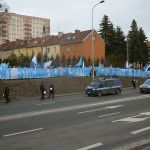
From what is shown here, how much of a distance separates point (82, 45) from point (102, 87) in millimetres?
60399

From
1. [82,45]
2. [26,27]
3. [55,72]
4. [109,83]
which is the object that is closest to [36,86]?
[55,72]

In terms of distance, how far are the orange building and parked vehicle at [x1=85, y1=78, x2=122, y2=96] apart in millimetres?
56423

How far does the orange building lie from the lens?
9912 centimetres

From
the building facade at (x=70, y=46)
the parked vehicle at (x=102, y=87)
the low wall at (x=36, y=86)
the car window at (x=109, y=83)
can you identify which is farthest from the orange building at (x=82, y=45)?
the car window at (x=109, y=83)

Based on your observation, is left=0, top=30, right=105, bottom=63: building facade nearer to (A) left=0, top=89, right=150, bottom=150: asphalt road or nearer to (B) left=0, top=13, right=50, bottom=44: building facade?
(B) left=0, top=13, right=50, bottom=44: building facade

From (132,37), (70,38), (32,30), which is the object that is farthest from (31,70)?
(32,30)

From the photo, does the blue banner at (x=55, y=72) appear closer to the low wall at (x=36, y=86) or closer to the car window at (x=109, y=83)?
the low wall at (x=36, y=86)

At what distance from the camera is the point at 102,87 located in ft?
128

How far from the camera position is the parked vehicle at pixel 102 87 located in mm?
38625

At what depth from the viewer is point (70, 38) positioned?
342ft

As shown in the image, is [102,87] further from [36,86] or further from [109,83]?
[36,86]

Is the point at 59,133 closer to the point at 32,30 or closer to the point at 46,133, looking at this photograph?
the point at 46,133

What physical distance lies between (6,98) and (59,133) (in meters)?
20.2

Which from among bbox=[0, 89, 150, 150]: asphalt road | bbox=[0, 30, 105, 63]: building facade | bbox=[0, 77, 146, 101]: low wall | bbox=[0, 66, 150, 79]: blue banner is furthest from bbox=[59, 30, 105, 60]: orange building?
bbox=[0, 89, 150, 150]: asphalt road
